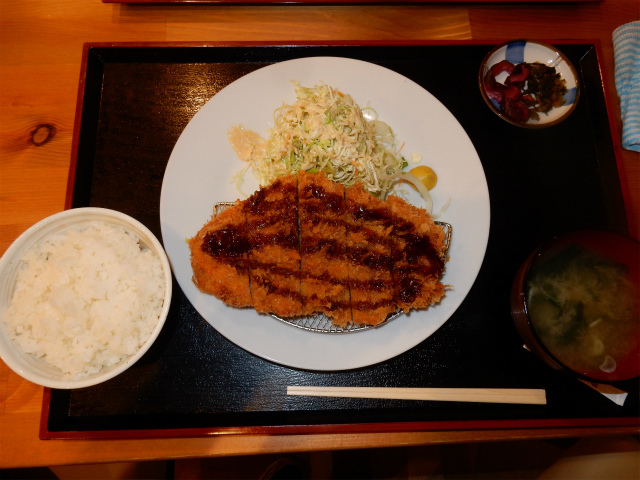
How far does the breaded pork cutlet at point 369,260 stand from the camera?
2061 mm

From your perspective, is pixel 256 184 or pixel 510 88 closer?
pixel 256 184

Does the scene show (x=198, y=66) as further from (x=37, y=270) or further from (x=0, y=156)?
(x=37, y=270)

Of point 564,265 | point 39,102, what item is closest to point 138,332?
point 39,102

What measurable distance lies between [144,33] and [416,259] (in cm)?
248

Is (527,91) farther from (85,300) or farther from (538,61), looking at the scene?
(85,300)

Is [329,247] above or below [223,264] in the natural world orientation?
above

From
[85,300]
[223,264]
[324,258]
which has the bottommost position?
[85,300]

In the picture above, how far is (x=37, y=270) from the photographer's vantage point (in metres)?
1.96

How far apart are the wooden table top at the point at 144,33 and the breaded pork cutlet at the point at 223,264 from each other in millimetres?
1144

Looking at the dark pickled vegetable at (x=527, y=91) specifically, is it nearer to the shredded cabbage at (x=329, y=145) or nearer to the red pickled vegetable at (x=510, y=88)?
the red pickled vegetable at (x=510, y=88)

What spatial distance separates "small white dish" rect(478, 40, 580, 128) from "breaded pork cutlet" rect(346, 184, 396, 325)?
1.19 metres

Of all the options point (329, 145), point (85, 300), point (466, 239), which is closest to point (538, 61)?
point (466, 239)

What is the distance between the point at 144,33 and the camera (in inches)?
110

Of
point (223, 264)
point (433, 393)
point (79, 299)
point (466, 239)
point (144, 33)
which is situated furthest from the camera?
point (144, 33)
